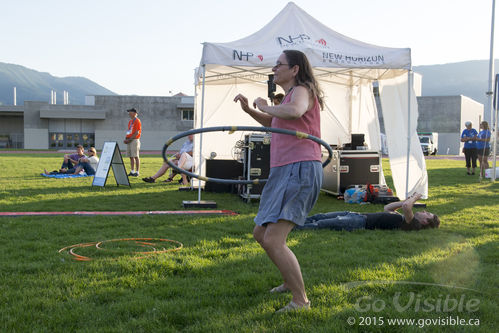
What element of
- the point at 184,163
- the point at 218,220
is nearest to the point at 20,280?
the point at 218,220

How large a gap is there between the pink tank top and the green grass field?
3.66 ft

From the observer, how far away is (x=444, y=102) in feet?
189

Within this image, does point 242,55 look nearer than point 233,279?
No

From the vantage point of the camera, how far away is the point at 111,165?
11.6 metres

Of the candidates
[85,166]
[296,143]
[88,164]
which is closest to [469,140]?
[88,164]

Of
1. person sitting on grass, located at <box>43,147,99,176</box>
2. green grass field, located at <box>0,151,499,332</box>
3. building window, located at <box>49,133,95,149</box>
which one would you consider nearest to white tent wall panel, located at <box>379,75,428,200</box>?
green grass field, located at <box>0,151,499,332</box>

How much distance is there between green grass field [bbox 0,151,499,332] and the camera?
10.3 feet

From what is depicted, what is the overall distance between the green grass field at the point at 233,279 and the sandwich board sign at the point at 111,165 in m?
4.43

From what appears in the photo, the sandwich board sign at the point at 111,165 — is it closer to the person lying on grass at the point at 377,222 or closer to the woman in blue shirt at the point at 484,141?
the person lying on grass at the point at 377,222

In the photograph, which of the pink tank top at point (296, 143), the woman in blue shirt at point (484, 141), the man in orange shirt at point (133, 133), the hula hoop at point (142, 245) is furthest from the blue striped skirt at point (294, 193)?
the woman in blue shirt at point (484, 141)

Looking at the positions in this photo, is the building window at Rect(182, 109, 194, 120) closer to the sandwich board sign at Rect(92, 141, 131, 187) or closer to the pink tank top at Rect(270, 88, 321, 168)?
the sandwich board sign at Rect(92, 141, 131, 187)

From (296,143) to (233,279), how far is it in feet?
4.94

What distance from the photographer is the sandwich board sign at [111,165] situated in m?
11.4

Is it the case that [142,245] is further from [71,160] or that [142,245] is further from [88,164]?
[71,160]
